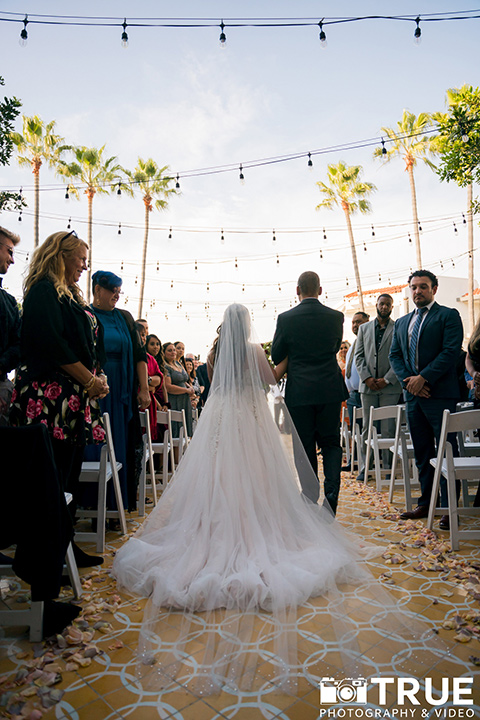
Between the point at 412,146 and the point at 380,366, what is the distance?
13.3 m

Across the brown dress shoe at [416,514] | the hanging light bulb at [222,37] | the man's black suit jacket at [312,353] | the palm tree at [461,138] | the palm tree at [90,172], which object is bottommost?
the brown dress shoe at [416,514]

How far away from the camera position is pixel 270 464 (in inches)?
117

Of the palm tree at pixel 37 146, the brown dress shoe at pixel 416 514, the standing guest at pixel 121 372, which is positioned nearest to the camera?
the standing guest at pixel 121 372

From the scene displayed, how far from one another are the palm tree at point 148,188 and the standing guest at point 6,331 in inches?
585

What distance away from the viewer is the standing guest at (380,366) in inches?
211

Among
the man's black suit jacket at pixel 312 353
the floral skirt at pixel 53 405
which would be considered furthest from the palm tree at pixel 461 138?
the floral skirt at pixel 53 405

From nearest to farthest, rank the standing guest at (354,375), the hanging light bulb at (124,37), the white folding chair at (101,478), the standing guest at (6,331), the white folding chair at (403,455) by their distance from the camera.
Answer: the standing guest at (6,331)
the white folding chair at (101,478)
the white folding chair at (403,455)
the hanging light bulb at (124,37)
the standing guest at (354,375)

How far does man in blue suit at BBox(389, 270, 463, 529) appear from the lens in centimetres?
376

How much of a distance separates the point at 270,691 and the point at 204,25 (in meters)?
6.39

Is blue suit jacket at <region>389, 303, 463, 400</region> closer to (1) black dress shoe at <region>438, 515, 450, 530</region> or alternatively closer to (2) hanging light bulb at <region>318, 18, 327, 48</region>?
(1) black dress shoe at <region>438, 515, 450, 530</region>

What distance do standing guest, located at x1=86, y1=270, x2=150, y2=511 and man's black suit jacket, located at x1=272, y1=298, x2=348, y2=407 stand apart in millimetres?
1244

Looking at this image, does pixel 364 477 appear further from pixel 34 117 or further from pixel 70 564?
pixel 34 117

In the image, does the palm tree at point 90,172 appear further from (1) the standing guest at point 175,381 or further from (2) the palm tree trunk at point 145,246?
(1) the standing guest at point 175,381

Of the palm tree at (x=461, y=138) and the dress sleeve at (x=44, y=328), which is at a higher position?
the palm tree at (x=461, y=138)
